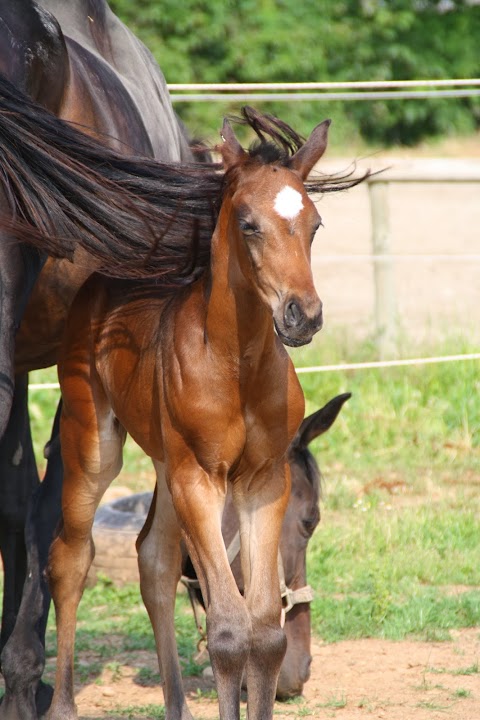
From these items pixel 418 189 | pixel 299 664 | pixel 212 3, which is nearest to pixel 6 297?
pixel 299 664

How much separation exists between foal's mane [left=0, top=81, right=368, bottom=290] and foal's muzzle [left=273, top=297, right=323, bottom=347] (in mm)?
613

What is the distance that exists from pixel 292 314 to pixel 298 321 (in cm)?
2

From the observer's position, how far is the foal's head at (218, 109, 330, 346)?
2586mm

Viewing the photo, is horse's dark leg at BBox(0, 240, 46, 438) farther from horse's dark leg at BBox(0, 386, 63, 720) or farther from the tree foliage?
the tree foliage

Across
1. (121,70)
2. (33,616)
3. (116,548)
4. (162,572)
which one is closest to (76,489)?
(162,572)

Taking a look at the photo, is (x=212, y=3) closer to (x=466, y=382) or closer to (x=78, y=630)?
(x=466, y=382)

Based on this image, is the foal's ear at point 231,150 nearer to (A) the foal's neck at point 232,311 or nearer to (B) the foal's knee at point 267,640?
(A) the foal's neck at point 232,311

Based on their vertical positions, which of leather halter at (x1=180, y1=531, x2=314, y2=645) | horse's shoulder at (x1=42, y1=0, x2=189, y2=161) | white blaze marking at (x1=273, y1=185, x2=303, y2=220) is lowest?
leather halter at (x1=180, y1=531, x2=314, y2=645)

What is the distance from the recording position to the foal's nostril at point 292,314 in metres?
2.57

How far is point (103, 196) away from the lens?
324cm

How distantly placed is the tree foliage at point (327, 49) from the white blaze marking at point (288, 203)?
469 inches

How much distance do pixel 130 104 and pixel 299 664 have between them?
1.83 m

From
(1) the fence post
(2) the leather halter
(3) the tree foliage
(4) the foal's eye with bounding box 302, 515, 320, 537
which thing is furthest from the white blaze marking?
(3) the tree foliage

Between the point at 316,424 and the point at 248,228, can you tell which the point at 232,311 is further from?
the point at 316,424
